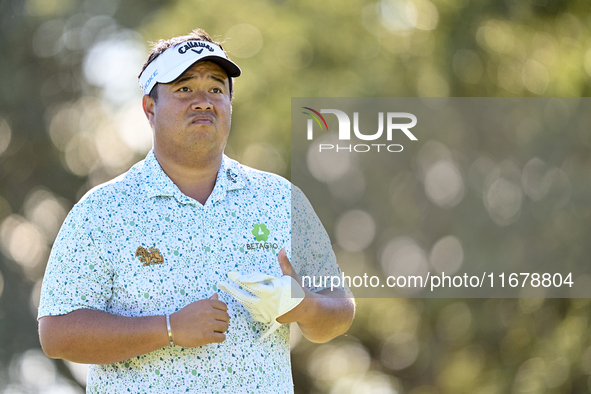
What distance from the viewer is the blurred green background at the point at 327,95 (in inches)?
307

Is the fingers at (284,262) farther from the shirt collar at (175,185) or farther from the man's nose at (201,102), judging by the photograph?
the man's nose at (201,102)

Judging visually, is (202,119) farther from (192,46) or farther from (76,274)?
(76,274)

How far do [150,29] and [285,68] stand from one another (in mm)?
1577

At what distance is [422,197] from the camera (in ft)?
26.1

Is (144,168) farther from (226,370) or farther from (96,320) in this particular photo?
(226,370)

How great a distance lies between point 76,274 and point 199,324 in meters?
0.41

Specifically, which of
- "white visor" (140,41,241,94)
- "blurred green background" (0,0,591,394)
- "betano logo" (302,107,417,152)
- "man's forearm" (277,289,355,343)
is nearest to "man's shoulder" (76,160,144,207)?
"white visor" (140,41,241,94)

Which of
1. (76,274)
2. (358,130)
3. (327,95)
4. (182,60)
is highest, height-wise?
(327,95)

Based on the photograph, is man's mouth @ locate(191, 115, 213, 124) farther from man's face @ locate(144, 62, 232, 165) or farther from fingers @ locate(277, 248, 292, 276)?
fingers @ locate(277, 248, 292, 276)

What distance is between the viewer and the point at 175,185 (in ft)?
7.89

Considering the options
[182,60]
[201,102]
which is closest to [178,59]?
[182,60]

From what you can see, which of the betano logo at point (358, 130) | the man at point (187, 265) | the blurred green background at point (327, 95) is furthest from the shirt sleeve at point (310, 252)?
the blurred green background at point (327, 95)

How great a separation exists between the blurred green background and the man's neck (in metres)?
5.11

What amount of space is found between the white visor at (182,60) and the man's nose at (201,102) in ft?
0.32
